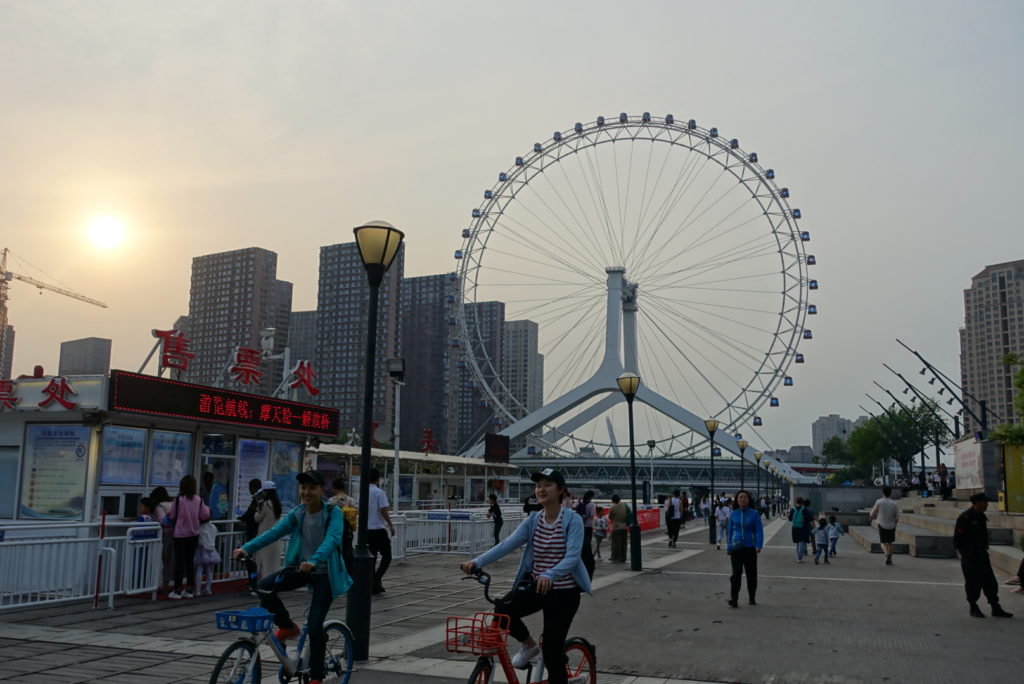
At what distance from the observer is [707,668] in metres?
8.36

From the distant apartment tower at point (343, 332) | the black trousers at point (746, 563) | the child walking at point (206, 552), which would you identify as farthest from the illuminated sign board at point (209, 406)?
the distant apartment tower at point (343, 332)

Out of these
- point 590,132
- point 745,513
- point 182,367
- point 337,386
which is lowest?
point 745,513

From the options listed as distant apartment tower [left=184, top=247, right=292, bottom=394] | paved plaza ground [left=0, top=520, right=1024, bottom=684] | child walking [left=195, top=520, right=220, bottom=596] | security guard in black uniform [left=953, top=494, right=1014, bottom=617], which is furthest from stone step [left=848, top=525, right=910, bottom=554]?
distant apartment tower [left=184, top=247, right=292, bottom=394]

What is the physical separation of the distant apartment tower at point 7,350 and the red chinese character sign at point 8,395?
350 feet

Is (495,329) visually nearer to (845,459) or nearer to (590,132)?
(590,132)

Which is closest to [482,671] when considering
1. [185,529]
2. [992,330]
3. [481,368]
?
[185,529]

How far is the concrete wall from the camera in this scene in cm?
6012

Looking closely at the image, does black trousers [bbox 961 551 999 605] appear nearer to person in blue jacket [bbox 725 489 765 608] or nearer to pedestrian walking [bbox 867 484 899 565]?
person in blue jacket [bbox 725 489 765 608]

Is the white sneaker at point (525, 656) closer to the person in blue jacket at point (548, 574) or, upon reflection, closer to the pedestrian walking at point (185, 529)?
the person in blue jacket at point (548, 574)

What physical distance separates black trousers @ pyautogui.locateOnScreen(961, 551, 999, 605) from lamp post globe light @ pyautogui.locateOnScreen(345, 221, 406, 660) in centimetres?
799

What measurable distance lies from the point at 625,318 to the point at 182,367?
4712 cm

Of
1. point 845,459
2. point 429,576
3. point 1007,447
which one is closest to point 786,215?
point 1007,447

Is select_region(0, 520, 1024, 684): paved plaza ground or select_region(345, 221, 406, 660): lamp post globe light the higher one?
select_region(345, 221, 406, 660): lamp post globe light

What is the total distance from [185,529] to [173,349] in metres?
6.42
